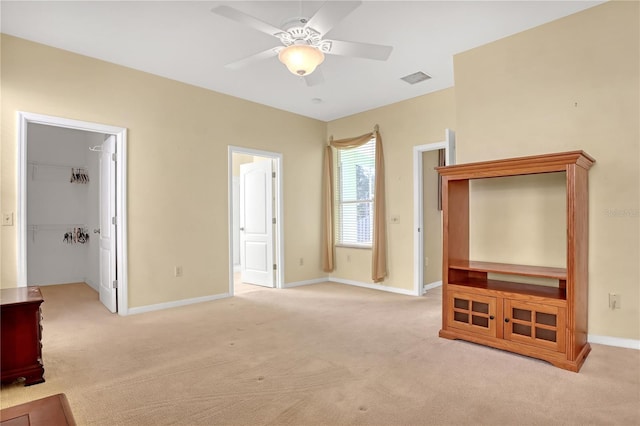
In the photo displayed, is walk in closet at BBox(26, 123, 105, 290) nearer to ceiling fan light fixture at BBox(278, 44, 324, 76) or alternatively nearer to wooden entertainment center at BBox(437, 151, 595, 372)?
ceiling fan light fixture at BBox(278, 44, 324, 76)

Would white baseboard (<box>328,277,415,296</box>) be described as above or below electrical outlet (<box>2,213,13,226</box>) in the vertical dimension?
below

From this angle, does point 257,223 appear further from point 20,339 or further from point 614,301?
point 614,301

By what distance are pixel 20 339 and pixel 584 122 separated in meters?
4.72

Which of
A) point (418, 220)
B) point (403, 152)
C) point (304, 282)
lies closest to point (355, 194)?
point (403, 152)

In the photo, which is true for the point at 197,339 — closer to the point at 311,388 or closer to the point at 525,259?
the point at 311,388

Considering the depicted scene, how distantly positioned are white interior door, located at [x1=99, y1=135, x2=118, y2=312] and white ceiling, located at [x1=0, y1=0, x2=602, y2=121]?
1.14 meters

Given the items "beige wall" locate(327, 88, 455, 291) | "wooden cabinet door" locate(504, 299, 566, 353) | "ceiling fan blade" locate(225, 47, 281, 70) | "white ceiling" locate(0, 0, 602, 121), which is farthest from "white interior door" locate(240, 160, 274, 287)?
"wooden cabinet door" locate(504, 299, 566, 353)

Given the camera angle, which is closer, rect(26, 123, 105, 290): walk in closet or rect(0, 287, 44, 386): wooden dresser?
rect(0, 287, 44, 386): wooden dresser

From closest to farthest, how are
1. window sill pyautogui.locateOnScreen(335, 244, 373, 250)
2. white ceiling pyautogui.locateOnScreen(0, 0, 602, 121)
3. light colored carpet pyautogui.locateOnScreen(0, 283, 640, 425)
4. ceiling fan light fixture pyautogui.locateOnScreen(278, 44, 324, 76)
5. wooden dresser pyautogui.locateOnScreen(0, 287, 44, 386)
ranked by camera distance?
light colored carpet pyautogui.locateOnScreen(0, 283, 640, 425) < wooden dresser pyautogui.locateOnScreen(0, 287, 44, 386) < ceiling fan light fixture pyautogui.locateOnScreen(278, 44, 324, 76) < white ceiling pyautogui.locateOnScreen(0, 0, 602, 121) < window sill pyautogui.locateOnScreen(335, 244, 373, 250)

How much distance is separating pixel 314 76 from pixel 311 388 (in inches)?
98.1

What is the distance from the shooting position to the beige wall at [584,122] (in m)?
2.95

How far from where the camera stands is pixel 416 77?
4367 millimetres

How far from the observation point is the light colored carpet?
2045mm

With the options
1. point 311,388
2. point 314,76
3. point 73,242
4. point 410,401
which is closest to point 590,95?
point 314,76
